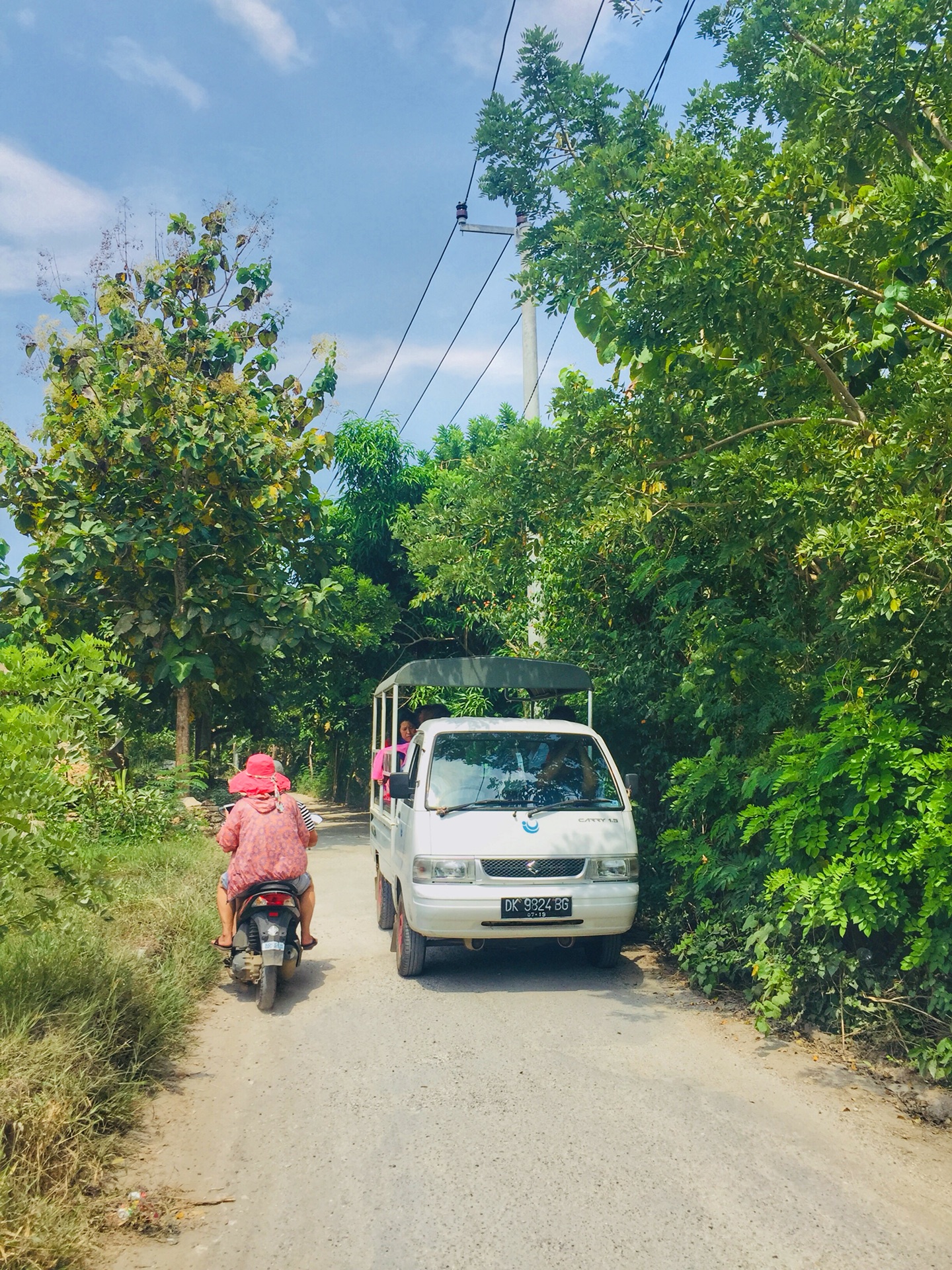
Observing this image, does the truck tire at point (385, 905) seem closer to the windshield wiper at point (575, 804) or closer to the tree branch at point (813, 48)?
the windshield wiper at point (575, 804)

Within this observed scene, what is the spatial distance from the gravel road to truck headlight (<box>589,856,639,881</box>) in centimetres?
87

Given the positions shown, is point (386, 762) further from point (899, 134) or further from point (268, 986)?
point (899, 134)

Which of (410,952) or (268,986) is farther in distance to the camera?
(410,952)

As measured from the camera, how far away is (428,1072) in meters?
5.85

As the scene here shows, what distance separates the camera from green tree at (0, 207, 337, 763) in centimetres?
1642

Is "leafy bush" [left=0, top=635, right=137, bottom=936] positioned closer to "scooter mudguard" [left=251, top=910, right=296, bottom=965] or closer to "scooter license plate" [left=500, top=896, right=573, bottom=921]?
"scooter mudguard" [left=251, top=910, right=296, bottom=965]

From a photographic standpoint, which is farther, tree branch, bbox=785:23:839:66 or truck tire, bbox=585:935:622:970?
truck tire, bbox=585:935:622:970

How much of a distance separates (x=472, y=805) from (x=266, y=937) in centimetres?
182

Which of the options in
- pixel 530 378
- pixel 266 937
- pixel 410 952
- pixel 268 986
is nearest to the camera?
pixel 268 986

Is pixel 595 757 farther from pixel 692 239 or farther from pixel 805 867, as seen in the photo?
pixel 692 239

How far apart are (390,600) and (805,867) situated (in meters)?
17.8

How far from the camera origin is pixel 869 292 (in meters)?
5.76

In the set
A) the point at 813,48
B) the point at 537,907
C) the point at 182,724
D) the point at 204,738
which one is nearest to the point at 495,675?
the point at 537,907

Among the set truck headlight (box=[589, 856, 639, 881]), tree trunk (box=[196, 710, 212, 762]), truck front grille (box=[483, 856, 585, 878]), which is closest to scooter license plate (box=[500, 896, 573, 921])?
truck front grille (box=[483, 856, 585, 878])
